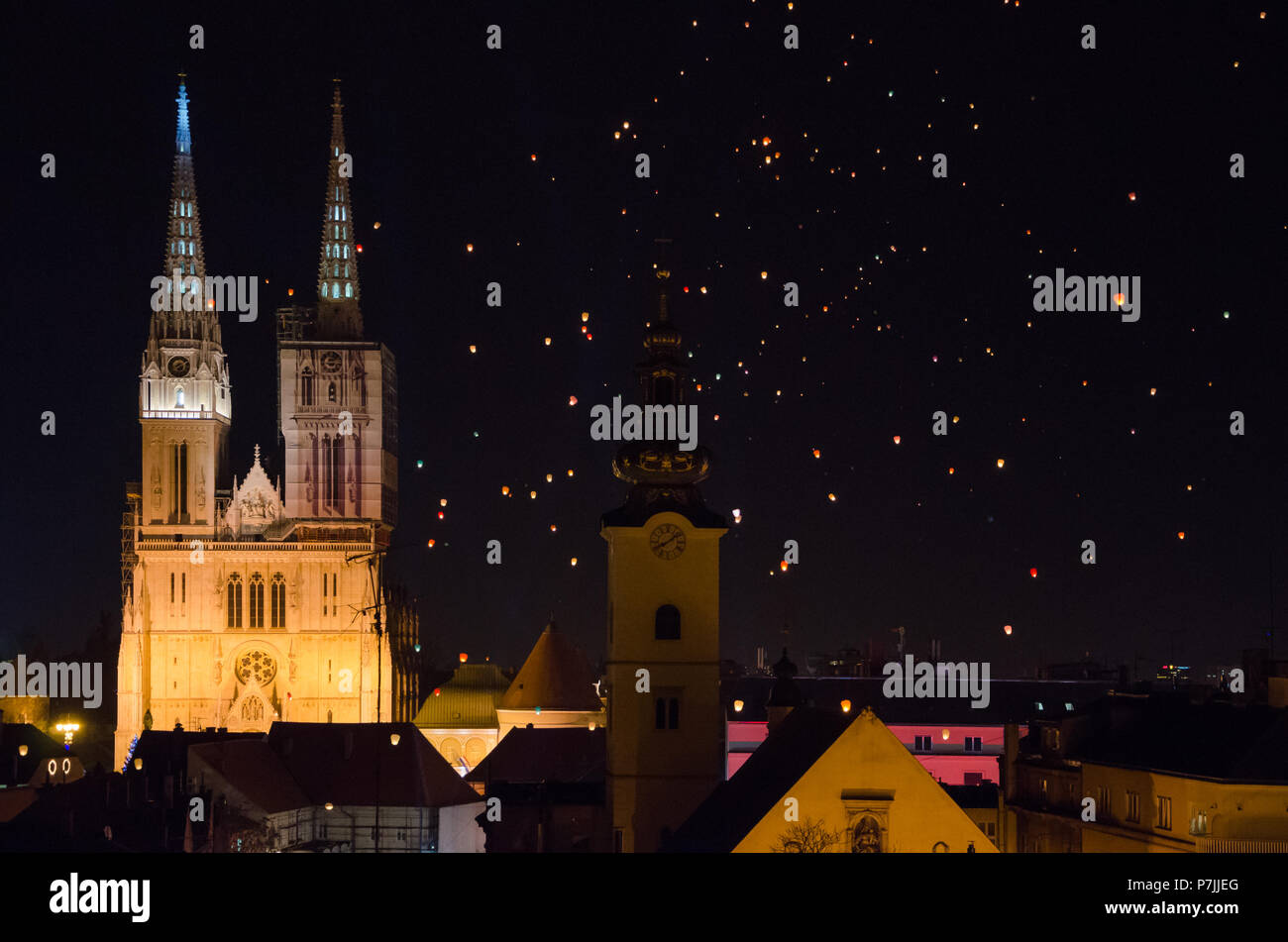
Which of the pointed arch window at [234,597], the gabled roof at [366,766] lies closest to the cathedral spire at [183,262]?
the pointed arch window at [234,597]

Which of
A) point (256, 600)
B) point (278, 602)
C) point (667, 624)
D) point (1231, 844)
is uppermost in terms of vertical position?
point (256, 600)

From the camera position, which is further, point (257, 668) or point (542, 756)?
point (257, 668)

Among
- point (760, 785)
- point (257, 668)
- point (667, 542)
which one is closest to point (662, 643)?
point (667, 542)

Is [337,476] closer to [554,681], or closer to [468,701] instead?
[468,701]

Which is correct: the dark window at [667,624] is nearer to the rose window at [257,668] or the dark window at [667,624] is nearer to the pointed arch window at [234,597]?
the rose window at [257,668]

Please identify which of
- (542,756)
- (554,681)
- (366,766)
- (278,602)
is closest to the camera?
(366,766)
